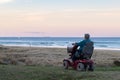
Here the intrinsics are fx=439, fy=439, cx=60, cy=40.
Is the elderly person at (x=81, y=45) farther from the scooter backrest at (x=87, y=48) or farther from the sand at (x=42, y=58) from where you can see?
the sand at (x=42, y=58)

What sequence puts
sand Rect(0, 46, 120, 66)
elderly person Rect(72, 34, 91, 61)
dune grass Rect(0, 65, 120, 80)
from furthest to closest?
sand Rect(0, 46, 120, 66)
elderly person Rect(72, 34, 91, 61)
dune grass Rect(0, 65, 120, 80)

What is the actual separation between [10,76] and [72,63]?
11.8 feet

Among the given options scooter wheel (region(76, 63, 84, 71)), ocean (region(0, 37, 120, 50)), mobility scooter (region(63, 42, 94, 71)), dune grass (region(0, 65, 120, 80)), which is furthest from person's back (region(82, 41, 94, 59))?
ocean (region(0, 37, 120, 50))

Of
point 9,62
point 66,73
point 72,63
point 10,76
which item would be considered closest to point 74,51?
point 72,63

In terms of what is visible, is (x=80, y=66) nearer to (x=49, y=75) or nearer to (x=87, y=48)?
(x=87, y=48)

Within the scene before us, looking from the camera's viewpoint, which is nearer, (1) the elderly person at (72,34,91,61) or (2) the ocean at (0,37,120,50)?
(1) the elderly person at (72,34,91,61)

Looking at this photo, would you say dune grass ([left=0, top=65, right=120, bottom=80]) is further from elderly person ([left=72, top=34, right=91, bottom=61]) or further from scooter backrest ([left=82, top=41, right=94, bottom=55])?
elderly person ([left=72, top=34, right=91, bottom=61])

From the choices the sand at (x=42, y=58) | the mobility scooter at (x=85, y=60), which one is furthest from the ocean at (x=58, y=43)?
the mobility scooter at (x=85, y=60)

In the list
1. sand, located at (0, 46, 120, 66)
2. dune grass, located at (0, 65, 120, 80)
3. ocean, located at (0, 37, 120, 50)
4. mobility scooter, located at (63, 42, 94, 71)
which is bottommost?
ocean, located at (0, 37, 120, 50)

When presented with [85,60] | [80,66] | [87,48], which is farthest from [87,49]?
[80,66]

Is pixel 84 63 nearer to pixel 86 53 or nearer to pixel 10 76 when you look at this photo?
pixel 86 53

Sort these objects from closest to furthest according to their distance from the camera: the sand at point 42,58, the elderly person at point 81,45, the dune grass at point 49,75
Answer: the dune grass at point 49,75 → the elderly person at point 81,45 → the sand at point 42,58

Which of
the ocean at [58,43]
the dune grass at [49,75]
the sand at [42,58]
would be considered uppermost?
the dune grass at [49,75]

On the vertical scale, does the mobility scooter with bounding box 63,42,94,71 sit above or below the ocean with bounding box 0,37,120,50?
above
